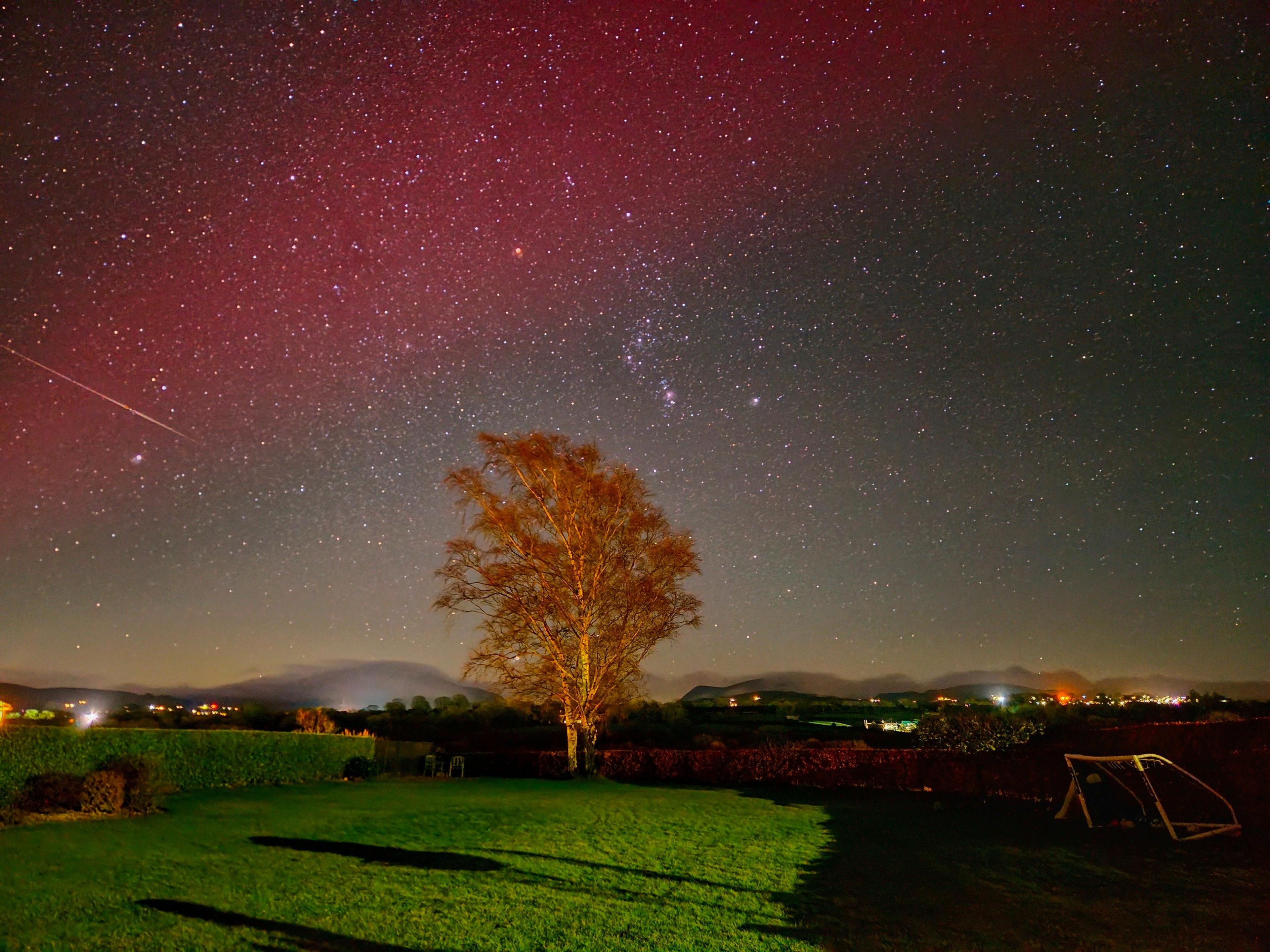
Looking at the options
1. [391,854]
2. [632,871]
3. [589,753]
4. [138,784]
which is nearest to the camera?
[632,871]

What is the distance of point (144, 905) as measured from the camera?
7328 millimetres

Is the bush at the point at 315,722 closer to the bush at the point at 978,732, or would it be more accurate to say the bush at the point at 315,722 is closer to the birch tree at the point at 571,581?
the birch tree at the point at 571,581

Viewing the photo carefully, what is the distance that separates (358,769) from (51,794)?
12507mm

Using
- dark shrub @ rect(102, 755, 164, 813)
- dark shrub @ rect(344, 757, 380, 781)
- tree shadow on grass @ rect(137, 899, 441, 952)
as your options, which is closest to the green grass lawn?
tree shadow on grass @ rect(137, 899, 441, 952)

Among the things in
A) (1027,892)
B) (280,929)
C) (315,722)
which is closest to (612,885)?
(280,929)

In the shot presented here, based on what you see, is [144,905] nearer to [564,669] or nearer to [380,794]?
[380,794]

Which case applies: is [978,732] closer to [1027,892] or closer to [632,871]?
[1027,892]

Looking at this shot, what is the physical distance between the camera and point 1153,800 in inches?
583

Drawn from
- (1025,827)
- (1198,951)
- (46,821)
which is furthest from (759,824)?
(46,821)

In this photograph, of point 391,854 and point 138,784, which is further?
point 138,784

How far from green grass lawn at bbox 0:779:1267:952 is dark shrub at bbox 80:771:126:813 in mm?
1053

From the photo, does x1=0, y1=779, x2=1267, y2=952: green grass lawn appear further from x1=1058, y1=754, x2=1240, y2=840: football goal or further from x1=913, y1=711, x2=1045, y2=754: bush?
x1=913, y1=711, x2=1045, y2=754: bush

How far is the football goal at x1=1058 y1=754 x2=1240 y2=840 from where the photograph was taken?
40.2 ft

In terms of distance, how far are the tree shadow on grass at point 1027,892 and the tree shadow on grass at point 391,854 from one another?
379 cm
